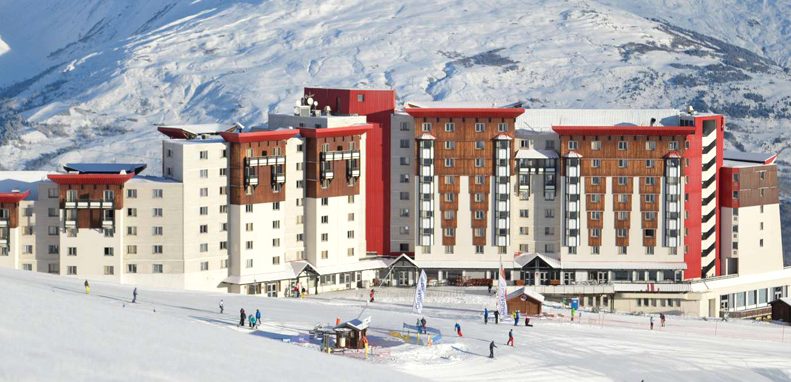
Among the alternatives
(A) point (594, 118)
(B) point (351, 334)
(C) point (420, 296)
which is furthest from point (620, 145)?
(B) point (351, 334)

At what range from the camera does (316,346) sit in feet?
437

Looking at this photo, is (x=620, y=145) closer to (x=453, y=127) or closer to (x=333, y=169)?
(x=453, y=127)

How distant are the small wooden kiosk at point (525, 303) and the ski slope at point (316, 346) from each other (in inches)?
105

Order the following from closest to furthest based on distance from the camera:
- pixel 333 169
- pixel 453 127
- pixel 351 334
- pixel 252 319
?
pixel 351 334
pixel 252 319
pixel 333 169
pixel 453 127

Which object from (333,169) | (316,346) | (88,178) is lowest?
(316,346)

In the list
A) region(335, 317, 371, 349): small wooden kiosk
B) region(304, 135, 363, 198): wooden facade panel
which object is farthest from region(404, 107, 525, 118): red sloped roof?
region(335, 317, 371, 349): small wooden kiosk

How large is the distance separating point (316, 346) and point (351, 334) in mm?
2433

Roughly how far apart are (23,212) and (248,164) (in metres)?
18.7

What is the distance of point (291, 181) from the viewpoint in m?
172

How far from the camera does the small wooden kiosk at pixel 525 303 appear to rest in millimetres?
158125

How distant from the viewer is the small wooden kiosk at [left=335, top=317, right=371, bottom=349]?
132875mm

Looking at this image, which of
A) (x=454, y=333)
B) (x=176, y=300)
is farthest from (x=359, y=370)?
(x=176, y=300)

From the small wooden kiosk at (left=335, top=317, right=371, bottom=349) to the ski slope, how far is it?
4.83 feet

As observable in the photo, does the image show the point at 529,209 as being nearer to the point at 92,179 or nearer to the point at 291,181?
the point at 291,181
